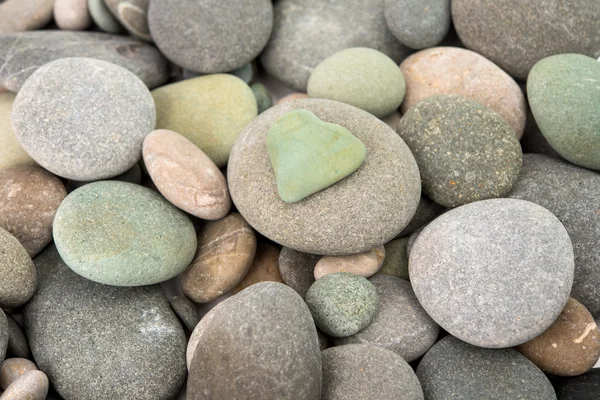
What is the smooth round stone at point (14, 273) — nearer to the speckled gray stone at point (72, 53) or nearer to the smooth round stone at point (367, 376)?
the speckled gray stone at point (72, 53)

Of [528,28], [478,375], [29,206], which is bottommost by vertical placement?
[478,375]

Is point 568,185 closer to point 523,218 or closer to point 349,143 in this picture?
point 523,218

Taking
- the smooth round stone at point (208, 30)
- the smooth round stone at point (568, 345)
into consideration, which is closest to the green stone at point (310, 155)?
the smooth round stone at point (208, 30)

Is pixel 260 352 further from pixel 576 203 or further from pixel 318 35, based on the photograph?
pixel 318 35

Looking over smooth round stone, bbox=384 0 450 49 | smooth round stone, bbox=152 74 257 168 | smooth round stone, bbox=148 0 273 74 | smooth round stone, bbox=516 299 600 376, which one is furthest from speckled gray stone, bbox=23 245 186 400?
smooth round stone, bbox=384 0 450 49

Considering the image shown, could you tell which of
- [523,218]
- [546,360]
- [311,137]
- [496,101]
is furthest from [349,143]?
[546,360]

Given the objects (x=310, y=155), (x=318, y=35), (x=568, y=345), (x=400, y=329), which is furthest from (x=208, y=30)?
(x=568, y=345)
